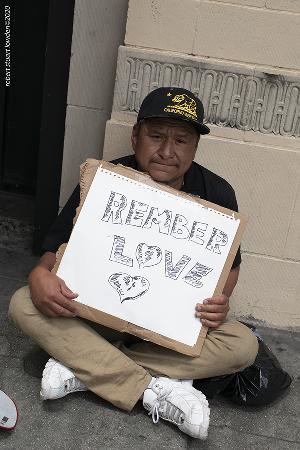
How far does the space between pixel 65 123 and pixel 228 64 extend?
1047 millimetres

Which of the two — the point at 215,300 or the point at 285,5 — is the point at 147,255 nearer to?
the point at 215,300

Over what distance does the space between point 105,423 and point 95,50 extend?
1.99 meters

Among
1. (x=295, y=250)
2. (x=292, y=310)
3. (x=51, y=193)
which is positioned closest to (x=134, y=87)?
(x=51, y=193)

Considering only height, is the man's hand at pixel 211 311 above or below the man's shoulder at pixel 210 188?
below

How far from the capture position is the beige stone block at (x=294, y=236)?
3197mm

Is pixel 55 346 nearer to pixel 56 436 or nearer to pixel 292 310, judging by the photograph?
pixel 56 436

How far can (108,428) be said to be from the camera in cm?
246

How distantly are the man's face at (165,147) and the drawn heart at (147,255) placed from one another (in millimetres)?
296

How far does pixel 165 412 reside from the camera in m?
2.49

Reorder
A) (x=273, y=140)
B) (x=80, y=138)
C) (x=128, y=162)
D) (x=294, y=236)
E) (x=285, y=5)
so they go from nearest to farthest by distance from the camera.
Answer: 1. (x=128, y=162)
2. (x=285, y=5)
3. (x=273, y=140)
4. (x=294, y=236)
5. (x=80, y=138)

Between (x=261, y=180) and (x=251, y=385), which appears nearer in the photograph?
(x=251, y=385)

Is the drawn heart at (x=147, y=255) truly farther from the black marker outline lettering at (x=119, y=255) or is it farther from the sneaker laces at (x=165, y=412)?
the sneaker laces at (x=165, y=412)

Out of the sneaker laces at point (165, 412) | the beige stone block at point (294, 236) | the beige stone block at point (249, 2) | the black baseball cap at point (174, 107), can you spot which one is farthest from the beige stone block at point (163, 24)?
the sneaker laces at point (165, 412)

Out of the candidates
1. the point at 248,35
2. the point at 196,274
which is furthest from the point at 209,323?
the point at 248,35
